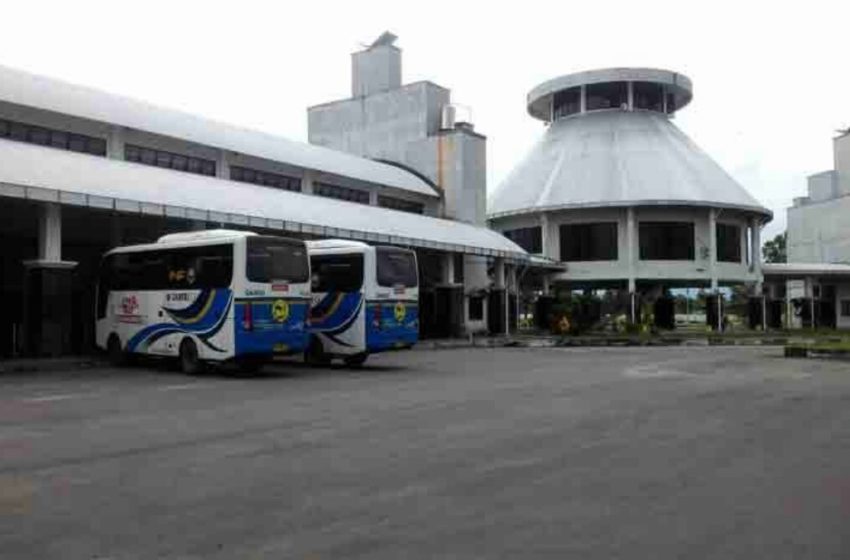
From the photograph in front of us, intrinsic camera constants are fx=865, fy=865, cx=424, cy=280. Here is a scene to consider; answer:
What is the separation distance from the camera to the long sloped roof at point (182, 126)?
89.2 feet

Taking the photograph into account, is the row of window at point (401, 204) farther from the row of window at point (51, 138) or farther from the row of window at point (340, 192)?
the row of window at point (51, 138)

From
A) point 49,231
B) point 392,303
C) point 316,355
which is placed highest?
point 49,231

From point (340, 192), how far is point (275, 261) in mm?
20894

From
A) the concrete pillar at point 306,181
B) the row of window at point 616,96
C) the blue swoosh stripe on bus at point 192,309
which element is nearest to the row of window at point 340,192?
the concrete pillar at point 306,181

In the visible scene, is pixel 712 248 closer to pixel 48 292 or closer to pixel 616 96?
pixel 616 96

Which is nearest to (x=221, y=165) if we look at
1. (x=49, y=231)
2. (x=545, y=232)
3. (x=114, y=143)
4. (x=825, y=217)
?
(x=114, y=143)

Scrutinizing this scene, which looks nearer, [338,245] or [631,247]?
Answer: [338,245]

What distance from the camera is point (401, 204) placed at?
1667 inches

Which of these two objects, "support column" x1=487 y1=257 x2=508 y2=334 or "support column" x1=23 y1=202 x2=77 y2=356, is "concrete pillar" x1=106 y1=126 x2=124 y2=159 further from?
"support column" x1=487 y1=257 x2=508 y2=334

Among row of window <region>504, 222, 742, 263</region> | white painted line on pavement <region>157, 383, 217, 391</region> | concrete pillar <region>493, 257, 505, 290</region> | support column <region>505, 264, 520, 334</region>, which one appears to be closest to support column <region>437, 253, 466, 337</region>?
concrete pillar <region>493, 257, 505, 290</region>

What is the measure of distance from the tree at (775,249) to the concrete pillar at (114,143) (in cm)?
10049

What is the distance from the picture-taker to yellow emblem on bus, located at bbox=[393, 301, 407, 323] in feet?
72.1

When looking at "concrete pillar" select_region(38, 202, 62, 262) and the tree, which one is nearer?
"concrete pillar" select_region(38, 202, 62, 262)

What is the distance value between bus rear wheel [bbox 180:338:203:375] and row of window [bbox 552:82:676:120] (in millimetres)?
47974
